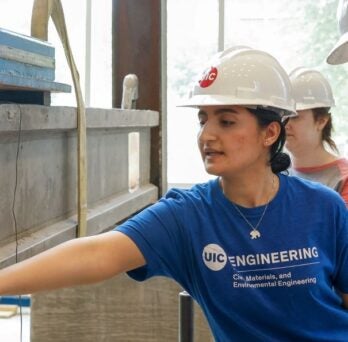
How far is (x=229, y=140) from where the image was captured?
186 centimetres

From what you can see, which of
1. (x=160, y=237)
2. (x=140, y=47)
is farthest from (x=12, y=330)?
(x=160, y=237)

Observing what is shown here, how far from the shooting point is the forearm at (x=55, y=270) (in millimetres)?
1586

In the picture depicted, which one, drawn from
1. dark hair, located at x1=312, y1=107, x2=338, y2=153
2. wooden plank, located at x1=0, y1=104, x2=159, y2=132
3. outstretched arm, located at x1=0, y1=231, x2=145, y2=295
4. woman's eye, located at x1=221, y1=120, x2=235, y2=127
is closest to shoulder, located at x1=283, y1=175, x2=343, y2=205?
woman's eye, located at x1=221, y1=120, x2=235, y2=127

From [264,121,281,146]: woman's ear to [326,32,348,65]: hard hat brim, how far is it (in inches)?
23.3

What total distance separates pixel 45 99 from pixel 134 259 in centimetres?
68

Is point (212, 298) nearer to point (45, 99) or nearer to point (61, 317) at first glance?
point (45, 99)

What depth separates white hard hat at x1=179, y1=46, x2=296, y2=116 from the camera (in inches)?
76.7

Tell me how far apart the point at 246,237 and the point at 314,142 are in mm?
1147

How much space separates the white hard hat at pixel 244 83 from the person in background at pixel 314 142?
0.83 m

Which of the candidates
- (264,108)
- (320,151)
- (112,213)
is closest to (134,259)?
(264,108)

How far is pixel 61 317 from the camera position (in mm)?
3332

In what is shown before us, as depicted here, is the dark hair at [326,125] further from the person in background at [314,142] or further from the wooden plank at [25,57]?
the wooden plank at [25,57]

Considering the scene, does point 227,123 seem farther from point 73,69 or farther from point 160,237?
point 73,69

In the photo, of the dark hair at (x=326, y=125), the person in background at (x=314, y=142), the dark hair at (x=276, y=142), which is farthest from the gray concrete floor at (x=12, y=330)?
the dark hair at (x=276, y=142)
